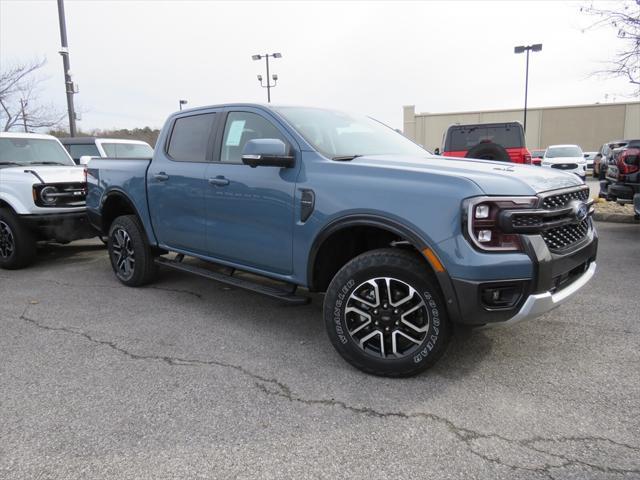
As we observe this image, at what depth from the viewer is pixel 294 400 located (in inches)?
116

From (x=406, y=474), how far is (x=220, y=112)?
3.40 meters

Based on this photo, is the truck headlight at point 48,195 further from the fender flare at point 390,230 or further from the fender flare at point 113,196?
the fender flare at point 390,230

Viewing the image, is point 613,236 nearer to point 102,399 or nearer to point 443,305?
point 443,305

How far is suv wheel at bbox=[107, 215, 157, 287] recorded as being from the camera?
17.2ft

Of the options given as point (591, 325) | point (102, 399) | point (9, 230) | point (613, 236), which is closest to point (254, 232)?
point (102, 399)

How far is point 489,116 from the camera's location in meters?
47.8

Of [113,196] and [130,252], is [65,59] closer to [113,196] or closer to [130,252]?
[113,196]

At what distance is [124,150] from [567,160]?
18.0 meters

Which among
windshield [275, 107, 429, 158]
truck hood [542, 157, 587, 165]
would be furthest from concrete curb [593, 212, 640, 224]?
truck hood [542, 157, 587, 165]

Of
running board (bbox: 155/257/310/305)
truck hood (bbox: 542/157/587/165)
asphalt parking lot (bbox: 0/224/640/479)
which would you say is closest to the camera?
asphalt parking lot (bbox: 0/224/640/479)

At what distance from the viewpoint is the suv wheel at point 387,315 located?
9.89 feet

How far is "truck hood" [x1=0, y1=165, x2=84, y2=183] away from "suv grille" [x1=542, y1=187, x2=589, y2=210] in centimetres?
594

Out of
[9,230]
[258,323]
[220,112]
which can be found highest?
[220,112]

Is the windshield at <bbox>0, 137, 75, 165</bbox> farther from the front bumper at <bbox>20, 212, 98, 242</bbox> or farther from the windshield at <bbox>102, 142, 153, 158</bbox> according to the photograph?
the windshield at <bbox>102, 142, 153, 158</bbox>
